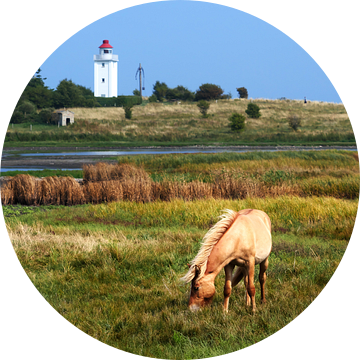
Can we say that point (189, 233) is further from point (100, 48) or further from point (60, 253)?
point (100, 48)

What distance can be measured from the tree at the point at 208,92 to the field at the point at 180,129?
23.5 feet

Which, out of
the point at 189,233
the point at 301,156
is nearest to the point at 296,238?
the point at 189,233

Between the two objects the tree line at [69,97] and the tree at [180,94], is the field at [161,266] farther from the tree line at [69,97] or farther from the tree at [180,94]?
the tree at [180,94]

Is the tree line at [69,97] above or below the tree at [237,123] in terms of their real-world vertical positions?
above

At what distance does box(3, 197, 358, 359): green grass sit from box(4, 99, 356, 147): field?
42.7 meters

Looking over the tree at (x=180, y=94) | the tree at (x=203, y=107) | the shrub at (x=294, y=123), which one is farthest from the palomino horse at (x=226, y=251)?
the tree at (x=180, y=94)

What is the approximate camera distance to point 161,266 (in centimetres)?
938

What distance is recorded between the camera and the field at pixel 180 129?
198 feet

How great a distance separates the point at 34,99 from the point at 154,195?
2649 inches

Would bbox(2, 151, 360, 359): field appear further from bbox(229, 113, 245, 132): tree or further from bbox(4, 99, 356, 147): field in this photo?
bbox(229, 113, 245, 132): tree

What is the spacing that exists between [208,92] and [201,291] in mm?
92003

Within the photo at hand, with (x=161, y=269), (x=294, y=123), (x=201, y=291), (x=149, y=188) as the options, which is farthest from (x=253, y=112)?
(x=201, y=291)

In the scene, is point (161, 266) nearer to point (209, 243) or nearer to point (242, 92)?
point (209, 243)

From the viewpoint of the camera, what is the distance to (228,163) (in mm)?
29406
